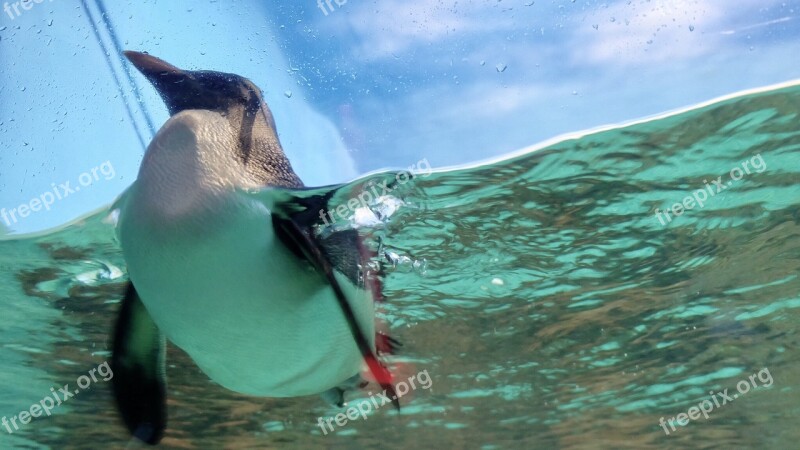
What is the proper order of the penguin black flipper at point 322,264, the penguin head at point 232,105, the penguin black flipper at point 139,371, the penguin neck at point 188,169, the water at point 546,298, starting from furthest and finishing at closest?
the water at point 546,298 < the penguin black flipper at point 139,371 < the penguin head at point 232,105 < the penguin black flipper at point 322,264 < the penguin neck at point 188,169

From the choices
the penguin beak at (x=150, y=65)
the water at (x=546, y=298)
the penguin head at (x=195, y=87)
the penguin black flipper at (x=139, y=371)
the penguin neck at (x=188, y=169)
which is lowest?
the water at (x=546, y=298)

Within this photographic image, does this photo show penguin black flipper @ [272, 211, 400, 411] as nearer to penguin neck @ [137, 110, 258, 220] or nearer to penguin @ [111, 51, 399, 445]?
penguin @ [111, 51, 399, 445]

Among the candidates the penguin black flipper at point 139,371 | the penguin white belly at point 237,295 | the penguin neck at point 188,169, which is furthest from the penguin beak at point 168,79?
the penguin black flipper at point 139,371

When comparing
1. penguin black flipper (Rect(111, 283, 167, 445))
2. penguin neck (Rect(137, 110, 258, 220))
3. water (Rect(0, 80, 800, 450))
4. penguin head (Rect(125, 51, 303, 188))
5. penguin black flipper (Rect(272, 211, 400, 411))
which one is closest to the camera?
penguin neck (Rect(137, 110, 258, 220))

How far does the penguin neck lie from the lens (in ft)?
8.01

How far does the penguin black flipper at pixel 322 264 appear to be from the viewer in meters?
2.57

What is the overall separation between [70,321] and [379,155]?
5195 millimetres

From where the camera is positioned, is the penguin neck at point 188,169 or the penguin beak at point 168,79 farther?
the penguin beak at point 168,79

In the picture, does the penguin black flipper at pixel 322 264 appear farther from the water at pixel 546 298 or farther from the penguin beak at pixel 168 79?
the water at pixel 546 298

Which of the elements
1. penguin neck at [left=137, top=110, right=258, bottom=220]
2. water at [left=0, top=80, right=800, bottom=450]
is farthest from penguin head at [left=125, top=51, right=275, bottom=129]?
water at [left=0, top=80, right=800, bottom=450]

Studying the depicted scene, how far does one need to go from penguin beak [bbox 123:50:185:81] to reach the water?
8.26 feet

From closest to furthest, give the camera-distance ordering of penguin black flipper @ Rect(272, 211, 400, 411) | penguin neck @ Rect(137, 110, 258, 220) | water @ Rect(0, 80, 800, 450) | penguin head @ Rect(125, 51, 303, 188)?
penguin neck @ Rect(137, 110, 258, 220) → penguin black flipper @ Rect(272, 211, 400, 411) → penguin head @ Rect(125, 51, 303, 188) → water @ Rect(0, 80, 800, 450)

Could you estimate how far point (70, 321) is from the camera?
7.52m

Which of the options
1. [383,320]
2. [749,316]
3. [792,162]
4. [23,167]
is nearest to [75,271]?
[23,167]
